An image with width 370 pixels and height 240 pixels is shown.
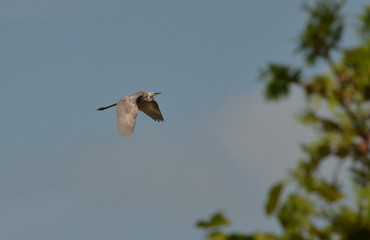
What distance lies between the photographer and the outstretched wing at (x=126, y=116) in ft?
85.8

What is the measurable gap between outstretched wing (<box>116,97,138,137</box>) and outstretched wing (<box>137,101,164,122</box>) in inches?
151

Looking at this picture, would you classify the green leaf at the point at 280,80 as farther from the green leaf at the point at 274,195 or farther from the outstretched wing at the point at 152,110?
the outstretched wing at the point at 152,110

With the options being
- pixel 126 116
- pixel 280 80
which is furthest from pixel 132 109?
pixel 280 80

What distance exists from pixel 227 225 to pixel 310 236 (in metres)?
0.81

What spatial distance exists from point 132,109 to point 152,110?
6.02 m

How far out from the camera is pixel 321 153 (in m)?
7.99

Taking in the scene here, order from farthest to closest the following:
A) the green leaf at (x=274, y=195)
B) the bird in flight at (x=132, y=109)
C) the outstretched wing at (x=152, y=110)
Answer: the outstretched wing at (x=152, y=110) → the bird in flight at (x=132, y=109) → the green leaf at (x=274, y=195)

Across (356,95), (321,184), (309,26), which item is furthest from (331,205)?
(309,26)

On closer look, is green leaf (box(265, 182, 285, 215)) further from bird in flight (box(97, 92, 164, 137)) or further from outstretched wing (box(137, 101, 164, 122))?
outstretched wing (box(137, 101, 164, 122))

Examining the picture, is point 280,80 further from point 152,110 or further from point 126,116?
point 152,110

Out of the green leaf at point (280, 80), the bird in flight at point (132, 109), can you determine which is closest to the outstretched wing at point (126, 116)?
the bird in flight at point (132, 109)

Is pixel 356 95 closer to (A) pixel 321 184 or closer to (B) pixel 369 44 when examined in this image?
(B) pixel 369 44

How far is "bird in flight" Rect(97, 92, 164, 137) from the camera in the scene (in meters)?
26.4

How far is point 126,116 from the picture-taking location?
89.4ft
